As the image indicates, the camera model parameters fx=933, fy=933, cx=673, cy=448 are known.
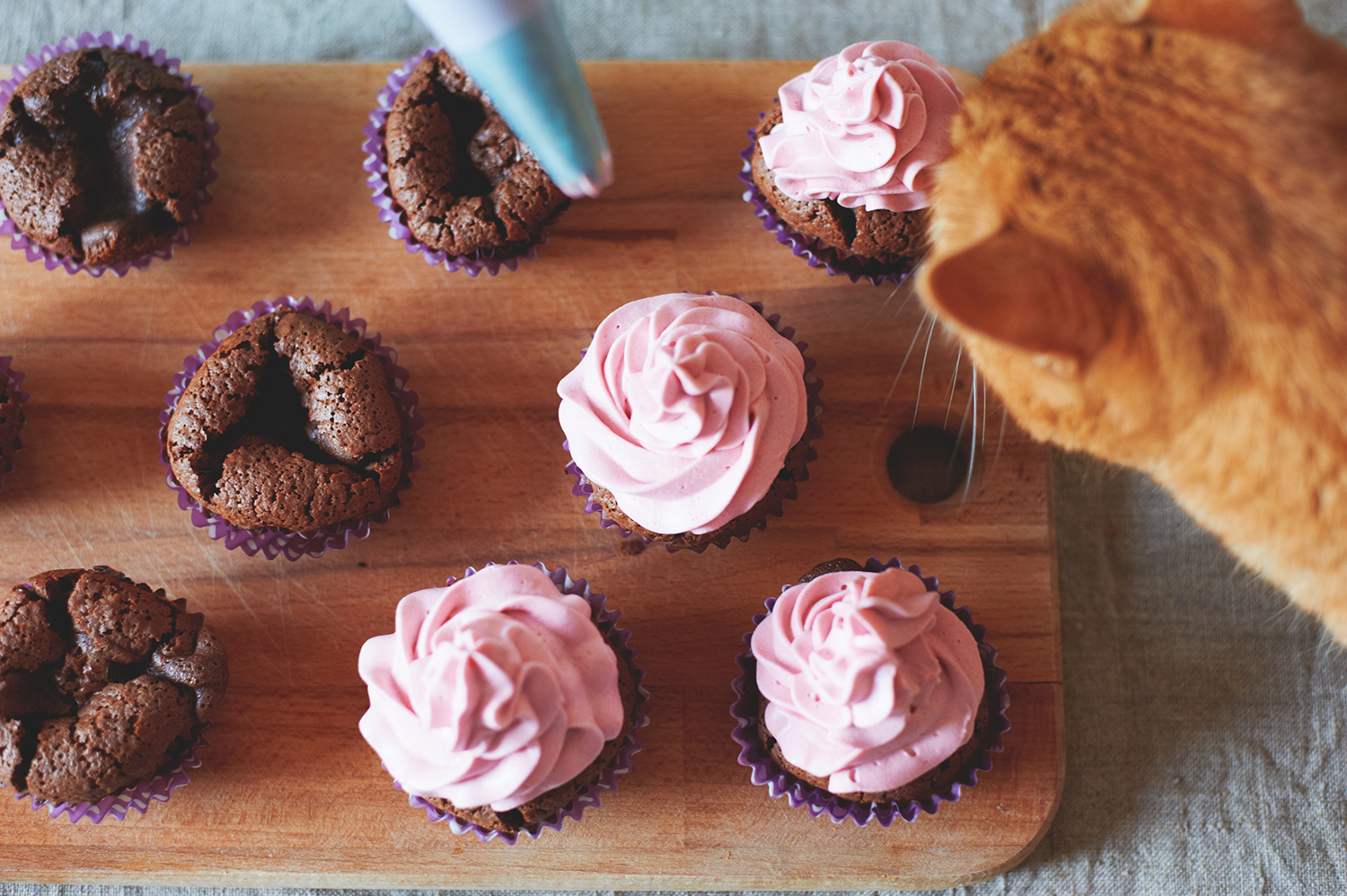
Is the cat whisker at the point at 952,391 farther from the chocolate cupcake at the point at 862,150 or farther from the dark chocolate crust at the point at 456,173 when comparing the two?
the dark chocolate crust at the point at 456,173

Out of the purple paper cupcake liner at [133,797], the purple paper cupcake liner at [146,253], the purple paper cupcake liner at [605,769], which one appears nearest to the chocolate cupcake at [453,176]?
the purple paper cupcake liner at [146,253]

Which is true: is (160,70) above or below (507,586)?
above

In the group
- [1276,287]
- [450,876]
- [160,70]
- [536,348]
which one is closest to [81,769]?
[450,876]

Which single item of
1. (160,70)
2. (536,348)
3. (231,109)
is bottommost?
(536,348)

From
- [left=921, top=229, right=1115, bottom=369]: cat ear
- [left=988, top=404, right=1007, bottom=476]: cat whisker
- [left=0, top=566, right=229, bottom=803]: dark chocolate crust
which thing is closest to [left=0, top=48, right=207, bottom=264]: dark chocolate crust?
[left=0, top=566, right=229, bottom=803]: dark chocolate crust

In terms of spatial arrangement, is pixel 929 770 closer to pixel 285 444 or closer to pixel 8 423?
pixel 285 444

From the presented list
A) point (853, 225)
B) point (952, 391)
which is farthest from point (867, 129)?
point (952, 391)

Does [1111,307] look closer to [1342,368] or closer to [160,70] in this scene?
[1342,368]
